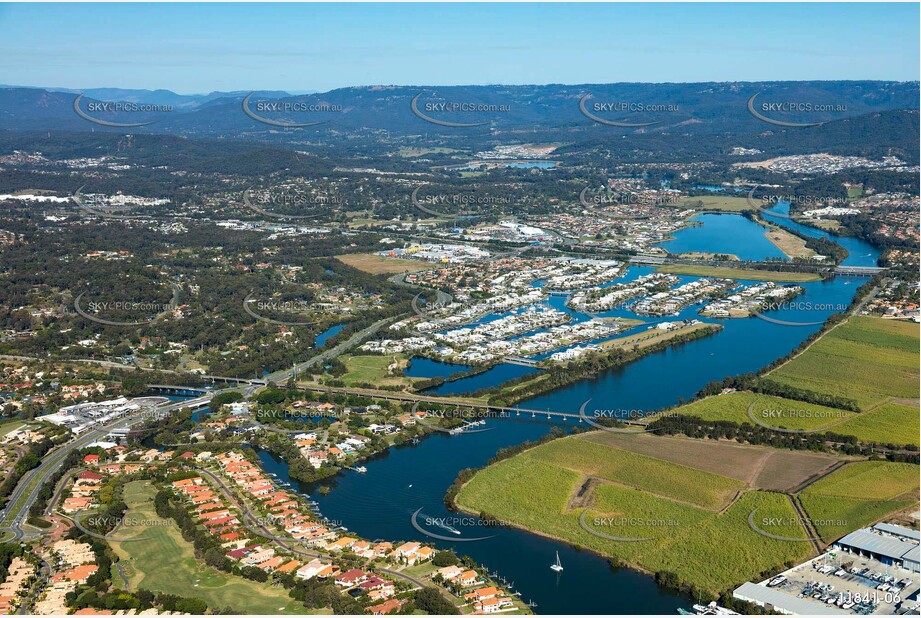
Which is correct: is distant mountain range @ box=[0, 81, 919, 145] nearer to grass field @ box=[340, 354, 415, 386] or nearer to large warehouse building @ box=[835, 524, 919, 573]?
grass field @ box=[340, 354, 415, 386]

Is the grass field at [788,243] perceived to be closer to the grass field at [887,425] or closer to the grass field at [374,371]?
the grass field at [887,425]

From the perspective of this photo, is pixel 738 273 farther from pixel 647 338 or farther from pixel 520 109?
pixel 520 109

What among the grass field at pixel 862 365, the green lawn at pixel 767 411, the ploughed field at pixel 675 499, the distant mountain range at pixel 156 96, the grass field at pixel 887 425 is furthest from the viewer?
the distant mountain range at pixel 156 96

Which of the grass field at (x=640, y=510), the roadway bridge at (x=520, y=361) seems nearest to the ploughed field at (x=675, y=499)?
the grass field at (x=640, y=510)

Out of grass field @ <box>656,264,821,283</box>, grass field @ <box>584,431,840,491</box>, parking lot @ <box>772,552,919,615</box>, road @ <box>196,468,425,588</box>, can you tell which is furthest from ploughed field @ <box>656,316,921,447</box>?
road @ <box>196,468,425,588</box>

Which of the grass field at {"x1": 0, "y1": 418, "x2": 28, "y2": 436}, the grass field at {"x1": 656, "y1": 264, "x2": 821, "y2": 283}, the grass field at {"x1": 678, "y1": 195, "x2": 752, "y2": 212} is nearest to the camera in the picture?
the grass field at {"x1": 0, "y1": 418, "x2": 28, "y2": 436}

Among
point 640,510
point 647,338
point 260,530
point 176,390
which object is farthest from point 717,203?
point 260,530
